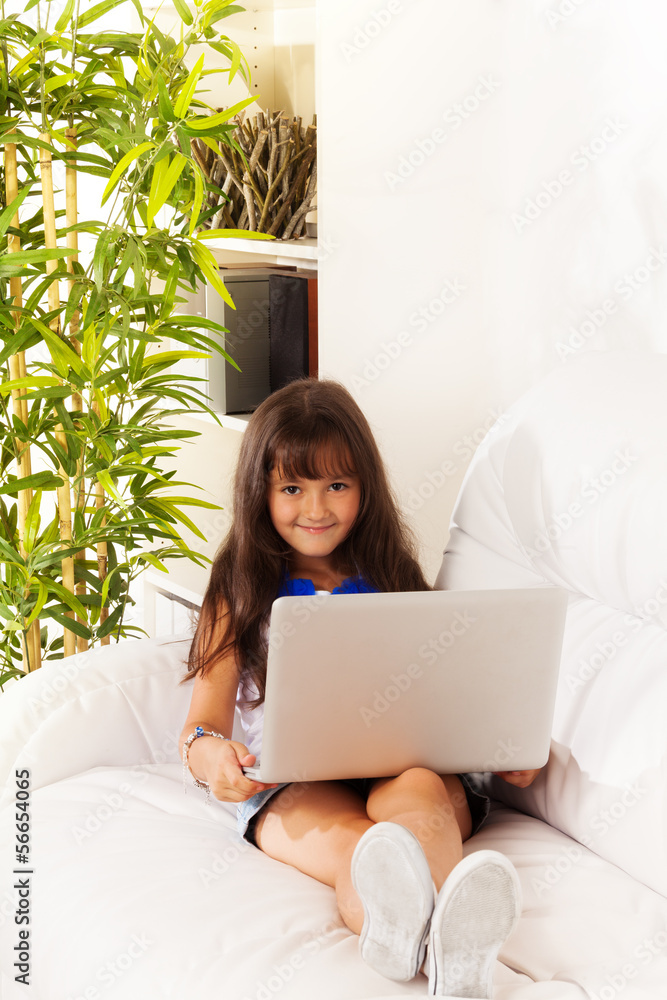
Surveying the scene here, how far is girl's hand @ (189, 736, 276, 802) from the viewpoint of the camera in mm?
1119

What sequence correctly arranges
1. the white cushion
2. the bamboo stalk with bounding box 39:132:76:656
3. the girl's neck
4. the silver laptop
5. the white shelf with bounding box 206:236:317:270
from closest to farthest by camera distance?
the silver laptop → the white cushion → the girl's neck → the bamboo stalk with bounding box 39:132:76:656 → the white shelf with bounding box 206:236:317:270

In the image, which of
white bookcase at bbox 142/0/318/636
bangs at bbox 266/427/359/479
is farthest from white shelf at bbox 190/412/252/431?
bangs at bbox 266/427/359/479

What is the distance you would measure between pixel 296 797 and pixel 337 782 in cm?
6

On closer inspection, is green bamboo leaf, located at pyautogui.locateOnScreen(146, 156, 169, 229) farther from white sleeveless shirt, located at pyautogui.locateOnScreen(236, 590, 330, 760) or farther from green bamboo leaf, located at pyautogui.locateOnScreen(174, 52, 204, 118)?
white sleeveless shirt, located at pyautogui.locateOnScreen(236, 590, 330, 760)

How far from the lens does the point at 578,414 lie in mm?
1272

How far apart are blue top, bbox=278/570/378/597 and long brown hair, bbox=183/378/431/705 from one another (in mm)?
11

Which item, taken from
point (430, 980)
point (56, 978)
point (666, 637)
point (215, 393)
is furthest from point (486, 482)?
point (215, 393)

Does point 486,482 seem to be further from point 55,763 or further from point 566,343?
point 55,763

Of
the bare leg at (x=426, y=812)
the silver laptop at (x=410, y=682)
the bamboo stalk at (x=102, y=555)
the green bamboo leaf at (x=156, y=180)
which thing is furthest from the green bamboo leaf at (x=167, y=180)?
the bare leg at (x=426, y=812)

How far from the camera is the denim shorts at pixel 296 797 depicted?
1193 millimetres

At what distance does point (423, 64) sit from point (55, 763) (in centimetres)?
139

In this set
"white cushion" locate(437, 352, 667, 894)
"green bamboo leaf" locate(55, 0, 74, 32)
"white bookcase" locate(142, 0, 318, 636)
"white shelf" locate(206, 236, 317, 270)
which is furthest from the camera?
"white bookcase" locate(142, 0, 318, 636)

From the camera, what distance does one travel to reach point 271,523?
55.4 inches

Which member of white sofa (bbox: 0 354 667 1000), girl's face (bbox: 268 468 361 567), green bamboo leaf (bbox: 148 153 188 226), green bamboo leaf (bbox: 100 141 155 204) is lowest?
white sofa (bbox: 0 354 667 1000)
